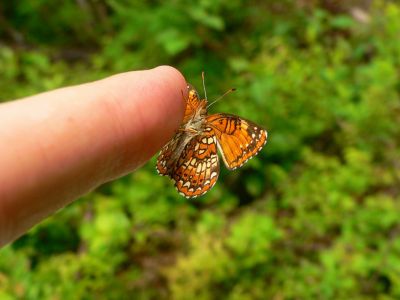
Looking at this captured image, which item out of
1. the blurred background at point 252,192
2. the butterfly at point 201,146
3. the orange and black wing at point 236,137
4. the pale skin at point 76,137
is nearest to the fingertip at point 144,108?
the pale skin at point 76,137

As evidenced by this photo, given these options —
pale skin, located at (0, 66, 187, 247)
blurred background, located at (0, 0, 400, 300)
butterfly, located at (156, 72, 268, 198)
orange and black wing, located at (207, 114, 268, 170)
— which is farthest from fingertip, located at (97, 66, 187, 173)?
blurred background, located at (0, 0, 400, 300)

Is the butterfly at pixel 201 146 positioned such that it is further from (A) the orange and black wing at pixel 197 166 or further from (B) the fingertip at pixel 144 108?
(B) the fingertip at pixel 144 108

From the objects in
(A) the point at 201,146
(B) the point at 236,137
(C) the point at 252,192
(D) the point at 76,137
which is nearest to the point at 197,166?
(A) the point at 201,146

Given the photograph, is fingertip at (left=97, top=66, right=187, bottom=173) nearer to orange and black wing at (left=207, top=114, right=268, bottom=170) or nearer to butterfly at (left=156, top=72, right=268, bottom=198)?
butterfly at (left=156, top=72, right=268, bottom=198)

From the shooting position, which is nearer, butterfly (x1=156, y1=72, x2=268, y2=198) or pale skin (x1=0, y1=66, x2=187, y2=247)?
pale skin (x1=0, y1=66, x2=187, y2=247)

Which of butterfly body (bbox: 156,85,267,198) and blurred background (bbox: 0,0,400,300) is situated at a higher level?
butterfly body (bbox: 156,85,267,198)

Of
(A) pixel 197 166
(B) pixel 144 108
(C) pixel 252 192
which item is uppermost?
(B) pixel 144 108

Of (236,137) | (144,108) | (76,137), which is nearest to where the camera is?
(76,137)

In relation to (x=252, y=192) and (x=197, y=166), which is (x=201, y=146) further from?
(x=252, y=192)
